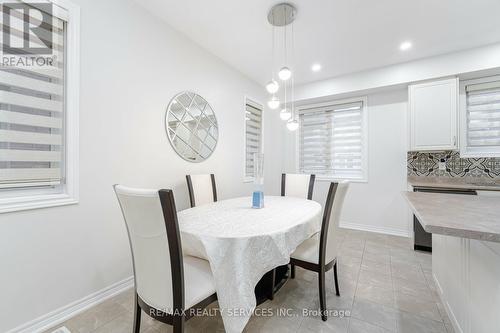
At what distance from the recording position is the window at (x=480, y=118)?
2.85 meters

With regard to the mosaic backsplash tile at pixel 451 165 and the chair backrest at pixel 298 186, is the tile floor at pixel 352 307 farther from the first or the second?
the mosaic backsplash tile at pixel 451 165

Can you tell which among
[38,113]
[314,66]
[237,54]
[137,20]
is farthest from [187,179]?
[314,66]

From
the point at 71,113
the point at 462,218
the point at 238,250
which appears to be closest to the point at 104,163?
the point at 71,113

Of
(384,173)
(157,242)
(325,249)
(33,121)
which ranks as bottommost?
(325,249)

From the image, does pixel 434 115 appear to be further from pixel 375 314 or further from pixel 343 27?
pixel 375 314

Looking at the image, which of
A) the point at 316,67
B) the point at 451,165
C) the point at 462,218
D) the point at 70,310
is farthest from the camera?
the point at 316,67

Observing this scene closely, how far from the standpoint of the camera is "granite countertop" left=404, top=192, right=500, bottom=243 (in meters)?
0.73

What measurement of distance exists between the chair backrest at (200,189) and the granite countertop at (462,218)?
199 centimetres

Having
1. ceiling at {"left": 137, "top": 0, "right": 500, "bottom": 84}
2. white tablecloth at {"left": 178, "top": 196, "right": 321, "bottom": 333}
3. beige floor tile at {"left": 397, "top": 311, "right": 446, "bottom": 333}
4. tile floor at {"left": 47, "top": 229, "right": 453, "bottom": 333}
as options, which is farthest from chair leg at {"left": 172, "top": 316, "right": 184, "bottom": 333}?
ceiling at {"left": 137, "top": 0, "right": 500, "bottom": 84}

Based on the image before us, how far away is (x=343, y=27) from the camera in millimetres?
2328

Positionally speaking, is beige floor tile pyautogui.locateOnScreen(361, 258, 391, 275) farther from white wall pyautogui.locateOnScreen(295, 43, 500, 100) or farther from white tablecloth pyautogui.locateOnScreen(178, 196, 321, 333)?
white wall pyautogui.locateOnScreen(295, 43, 500, 100)

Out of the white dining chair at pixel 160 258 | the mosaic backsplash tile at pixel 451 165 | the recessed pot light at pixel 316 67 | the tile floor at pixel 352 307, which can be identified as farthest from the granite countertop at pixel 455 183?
the white dining chair at pixel 160 258

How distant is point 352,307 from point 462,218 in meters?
1.20

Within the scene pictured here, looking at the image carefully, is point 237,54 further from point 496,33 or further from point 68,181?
point 496,33
